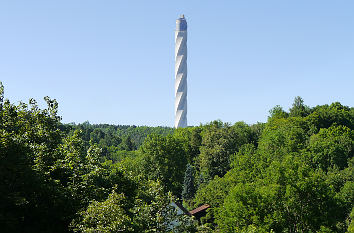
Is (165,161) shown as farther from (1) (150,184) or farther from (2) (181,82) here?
(2) (181,82)

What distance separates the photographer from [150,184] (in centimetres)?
1781

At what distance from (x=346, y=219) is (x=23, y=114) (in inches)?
1205

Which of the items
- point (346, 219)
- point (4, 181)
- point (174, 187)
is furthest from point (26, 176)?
point (174, 187)

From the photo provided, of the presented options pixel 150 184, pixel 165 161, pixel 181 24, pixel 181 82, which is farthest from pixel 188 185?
pixel 181 24

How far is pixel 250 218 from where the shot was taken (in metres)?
28.0

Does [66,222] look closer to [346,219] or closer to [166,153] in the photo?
[346,219]

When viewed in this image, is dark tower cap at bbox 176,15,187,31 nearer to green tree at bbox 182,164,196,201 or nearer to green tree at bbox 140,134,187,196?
green tree at bbox 140,134,187,196

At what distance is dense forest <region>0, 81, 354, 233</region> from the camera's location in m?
15.3

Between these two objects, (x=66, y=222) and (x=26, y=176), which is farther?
(x=66, y=222)

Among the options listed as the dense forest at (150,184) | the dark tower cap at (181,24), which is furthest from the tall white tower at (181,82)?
the dense forest at (150,184)

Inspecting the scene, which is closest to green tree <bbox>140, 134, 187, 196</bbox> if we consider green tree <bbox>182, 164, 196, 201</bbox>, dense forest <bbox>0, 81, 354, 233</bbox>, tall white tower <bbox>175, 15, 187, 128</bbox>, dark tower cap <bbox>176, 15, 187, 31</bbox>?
dense forest <bbox>0, 81, 354, 233</bbox>

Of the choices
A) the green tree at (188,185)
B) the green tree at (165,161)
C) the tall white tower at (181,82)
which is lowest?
the green tree at (188,185)

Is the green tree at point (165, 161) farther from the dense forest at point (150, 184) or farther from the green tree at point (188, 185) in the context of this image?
the green tree at point (188, 185)

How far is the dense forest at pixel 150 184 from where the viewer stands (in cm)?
1530
